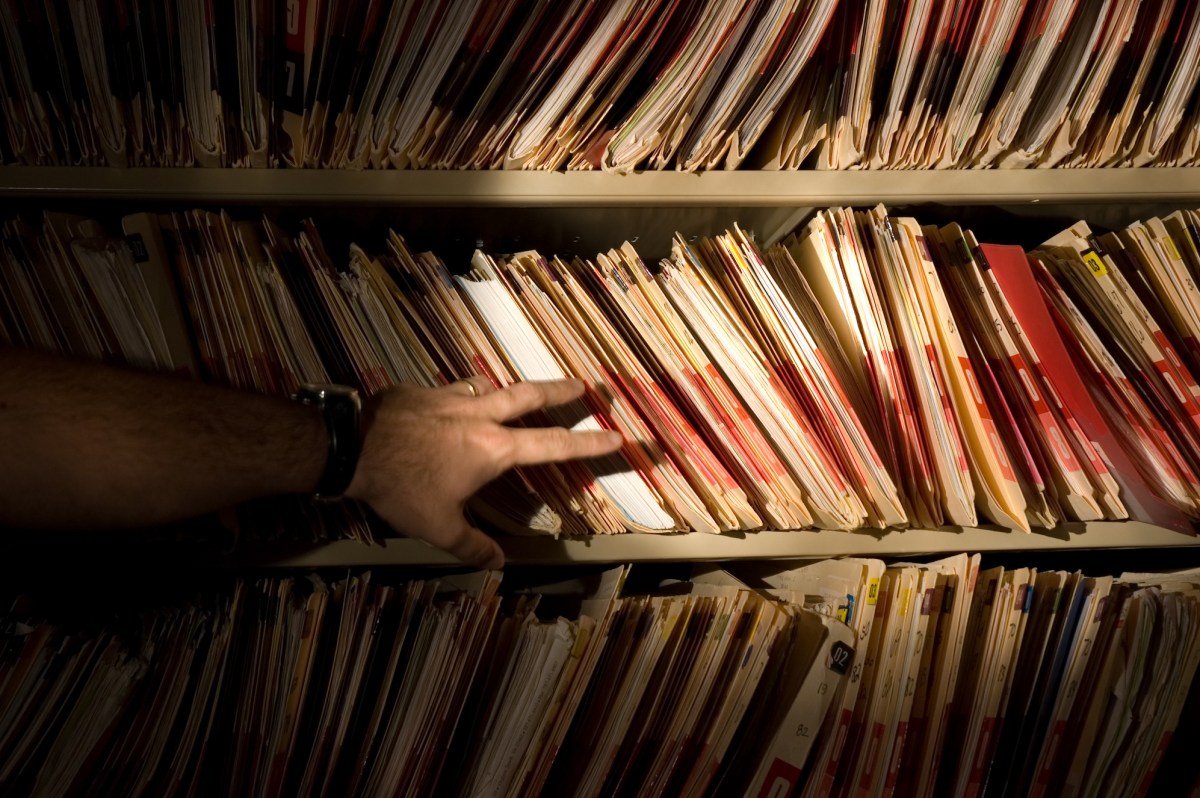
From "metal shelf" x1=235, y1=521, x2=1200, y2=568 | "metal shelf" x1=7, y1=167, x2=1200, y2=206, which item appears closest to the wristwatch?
"metal shelf" x1=235, y1=521, x2=1200, y2=568

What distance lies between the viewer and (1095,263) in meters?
1.03

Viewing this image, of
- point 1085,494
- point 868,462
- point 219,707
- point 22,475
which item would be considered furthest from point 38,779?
point 1085,494

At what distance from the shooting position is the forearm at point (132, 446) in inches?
27.1

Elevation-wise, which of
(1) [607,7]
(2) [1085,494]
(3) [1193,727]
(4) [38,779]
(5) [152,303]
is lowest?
(4) [38,779]

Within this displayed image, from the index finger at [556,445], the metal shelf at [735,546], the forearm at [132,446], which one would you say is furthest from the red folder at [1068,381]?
the forearm at [132,446]

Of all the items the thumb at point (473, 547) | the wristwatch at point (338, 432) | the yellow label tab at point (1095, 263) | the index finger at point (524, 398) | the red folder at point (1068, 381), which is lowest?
the thumb at point (473, 547)

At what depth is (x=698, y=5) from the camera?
2.79 ft

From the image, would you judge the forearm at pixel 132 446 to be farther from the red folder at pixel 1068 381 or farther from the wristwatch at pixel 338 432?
the red folder at pixel 1068 381

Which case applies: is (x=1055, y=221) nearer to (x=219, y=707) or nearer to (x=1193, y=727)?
(x=1193, y=727)

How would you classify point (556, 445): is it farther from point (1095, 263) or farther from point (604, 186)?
point (1095, 263)

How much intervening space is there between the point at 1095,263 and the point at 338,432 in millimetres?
1009

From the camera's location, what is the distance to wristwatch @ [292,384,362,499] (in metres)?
0.79

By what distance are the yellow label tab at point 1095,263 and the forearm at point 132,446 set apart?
102 centimetres

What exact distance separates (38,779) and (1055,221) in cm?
149
